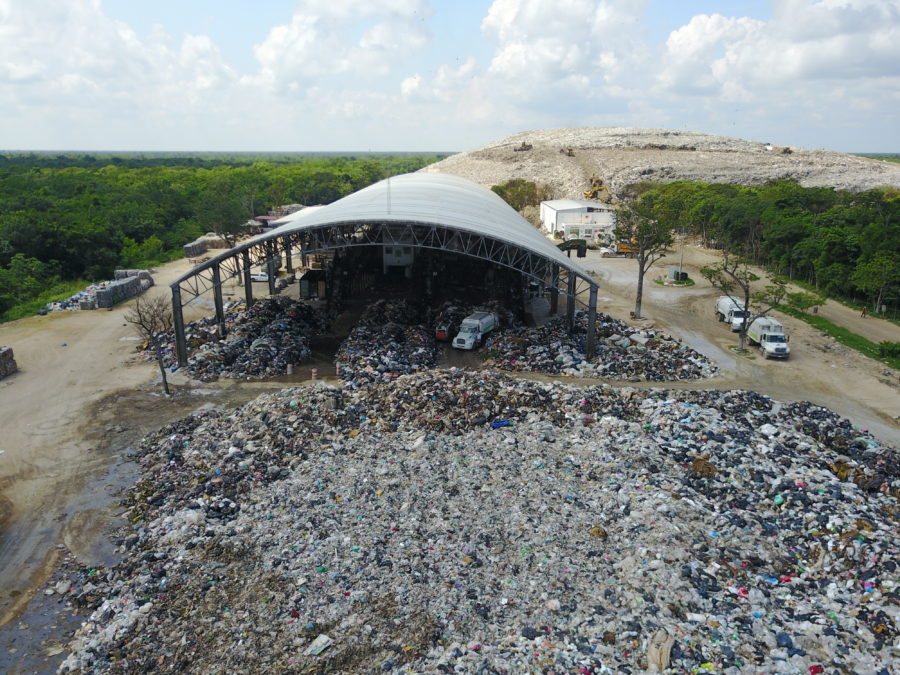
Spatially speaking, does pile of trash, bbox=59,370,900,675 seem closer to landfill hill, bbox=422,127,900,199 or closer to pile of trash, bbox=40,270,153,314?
pile of trash, bbox=40,270,153,314

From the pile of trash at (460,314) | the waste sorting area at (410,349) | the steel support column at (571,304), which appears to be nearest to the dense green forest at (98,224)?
the waste sorting area at (410,349)

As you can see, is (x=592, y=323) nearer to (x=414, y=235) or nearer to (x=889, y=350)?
(x=414, y=235)

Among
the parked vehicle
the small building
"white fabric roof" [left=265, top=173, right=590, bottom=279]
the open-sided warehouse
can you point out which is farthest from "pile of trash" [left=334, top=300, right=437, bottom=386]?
the small building

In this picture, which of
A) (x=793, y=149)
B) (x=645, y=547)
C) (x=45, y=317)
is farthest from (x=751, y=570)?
(x=793, y=149)

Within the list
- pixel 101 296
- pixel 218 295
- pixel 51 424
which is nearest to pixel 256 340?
pixel 218 295

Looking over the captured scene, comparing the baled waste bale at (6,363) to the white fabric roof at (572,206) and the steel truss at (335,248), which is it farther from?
the white fabric roof at (572,206)

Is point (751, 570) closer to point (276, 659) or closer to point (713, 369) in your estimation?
point (276, 659)
